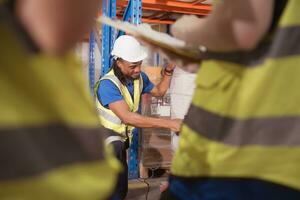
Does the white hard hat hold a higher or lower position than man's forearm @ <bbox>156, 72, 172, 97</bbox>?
higher

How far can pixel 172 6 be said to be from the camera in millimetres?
4758

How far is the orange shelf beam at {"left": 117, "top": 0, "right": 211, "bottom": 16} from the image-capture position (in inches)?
175

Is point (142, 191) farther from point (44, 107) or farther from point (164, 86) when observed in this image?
point (44, 107)

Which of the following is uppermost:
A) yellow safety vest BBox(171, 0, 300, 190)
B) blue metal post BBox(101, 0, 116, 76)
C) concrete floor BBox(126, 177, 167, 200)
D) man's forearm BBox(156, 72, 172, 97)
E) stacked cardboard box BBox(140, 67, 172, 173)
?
yellow safety vest BBox(171, 0, 300, 190)

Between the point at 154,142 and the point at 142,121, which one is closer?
the point at 142,121

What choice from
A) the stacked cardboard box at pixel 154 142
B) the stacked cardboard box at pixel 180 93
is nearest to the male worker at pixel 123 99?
the stacked cardboard box at pixel 180 93

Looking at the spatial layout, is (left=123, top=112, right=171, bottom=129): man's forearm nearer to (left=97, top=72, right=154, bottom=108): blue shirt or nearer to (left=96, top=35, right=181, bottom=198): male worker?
(left=96, top=35, right=181, bottom=198): male worker

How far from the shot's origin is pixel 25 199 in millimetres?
384

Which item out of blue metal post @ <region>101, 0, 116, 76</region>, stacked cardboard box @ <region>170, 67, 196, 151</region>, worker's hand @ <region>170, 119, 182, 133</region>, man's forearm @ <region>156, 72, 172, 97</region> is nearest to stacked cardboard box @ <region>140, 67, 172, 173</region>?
man's forearm @ <region>156, 72, 172, 97</region>

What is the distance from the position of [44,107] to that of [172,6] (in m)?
4.52

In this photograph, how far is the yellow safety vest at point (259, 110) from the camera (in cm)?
64

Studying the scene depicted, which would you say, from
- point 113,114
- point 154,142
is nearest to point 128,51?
point 113,114

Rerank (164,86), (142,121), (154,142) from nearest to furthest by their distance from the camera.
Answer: (142,121) < (164,86) < (154,142)

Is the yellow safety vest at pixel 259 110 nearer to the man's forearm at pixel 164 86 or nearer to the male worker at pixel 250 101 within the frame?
the male worker at pixel 250 101
